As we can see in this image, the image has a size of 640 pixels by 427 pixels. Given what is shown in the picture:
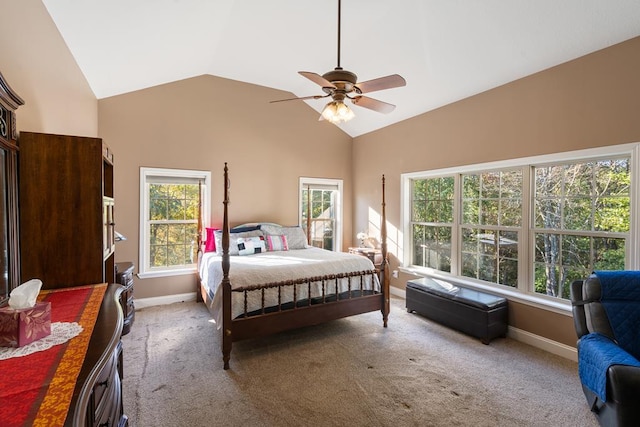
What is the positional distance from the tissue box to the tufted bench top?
3426mm

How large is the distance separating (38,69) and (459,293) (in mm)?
4276

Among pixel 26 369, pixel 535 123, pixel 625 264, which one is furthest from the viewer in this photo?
pixel 535 123

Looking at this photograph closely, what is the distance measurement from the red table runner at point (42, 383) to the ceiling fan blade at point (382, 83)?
2.14m

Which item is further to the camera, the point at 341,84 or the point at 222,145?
the point at 222,145

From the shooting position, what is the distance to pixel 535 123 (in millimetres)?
3119

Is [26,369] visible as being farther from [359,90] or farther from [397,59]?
[397,59]

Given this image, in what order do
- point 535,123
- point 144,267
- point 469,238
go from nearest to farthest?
point 535,123
point 469,238
point 144,267

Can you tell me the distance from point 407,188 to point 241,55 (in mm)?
2978

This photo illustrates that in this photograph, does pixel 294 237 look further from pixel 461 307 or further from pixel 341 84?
pixel 341 84

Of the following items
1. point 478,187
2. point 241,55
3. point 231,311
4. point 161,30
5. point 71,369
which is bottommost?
point 231,311

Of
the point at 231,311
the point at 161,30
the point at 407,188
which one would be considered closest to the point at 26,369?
the point at 231,311

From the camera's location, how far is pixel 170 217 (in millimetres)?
4426

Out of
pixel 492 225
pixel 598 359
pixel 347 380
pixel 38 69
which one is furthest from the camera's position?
pixel 492 225

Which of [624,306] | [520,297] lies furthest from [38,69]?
[520,297]
